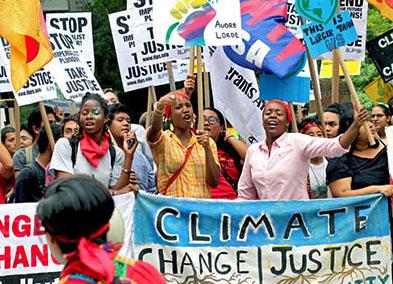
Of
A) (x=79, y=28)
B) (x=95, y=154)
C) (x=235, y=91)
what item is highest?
(x=79, y=28)

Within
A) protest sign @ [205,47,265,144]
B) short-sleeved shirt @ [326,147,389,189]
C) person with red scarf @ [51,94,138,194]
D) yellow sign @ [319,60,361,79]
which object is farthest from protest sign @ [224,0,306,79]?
yellow sign @ [319,60,361,79]

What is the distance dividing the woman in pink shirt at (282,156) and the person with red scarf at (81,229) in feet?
13.3

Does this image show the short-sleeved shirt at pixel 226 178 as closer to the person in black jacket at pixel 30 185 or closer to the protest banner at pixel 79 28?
the person in black jacket at pixel 30 185

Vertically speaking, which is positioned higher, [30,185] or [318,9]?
[318,9]

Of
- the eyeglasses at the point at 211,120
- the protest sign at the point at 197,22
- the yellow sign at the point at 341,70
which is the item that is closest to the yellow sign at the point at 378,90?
the yellow sign at the point at 341,70

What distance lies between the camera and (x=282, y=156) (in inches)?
292

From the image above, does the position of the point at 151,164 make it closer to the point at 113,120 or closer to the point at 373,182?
the point at 113,120

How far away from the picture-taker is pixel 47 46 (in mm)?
8648

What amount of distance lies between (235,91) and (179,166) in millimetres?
2244

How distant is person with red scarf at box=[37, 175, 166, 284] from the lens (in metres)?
3.27

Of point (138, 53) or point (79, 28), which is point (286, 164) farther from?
point (79, 28)

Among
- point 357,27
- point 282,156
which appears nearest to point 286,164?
point 282,156

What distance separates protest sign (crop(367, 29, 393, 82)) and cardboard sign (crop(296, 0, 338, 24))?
41.2 inches

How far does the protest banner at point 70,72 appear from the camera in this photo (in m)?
11.1
